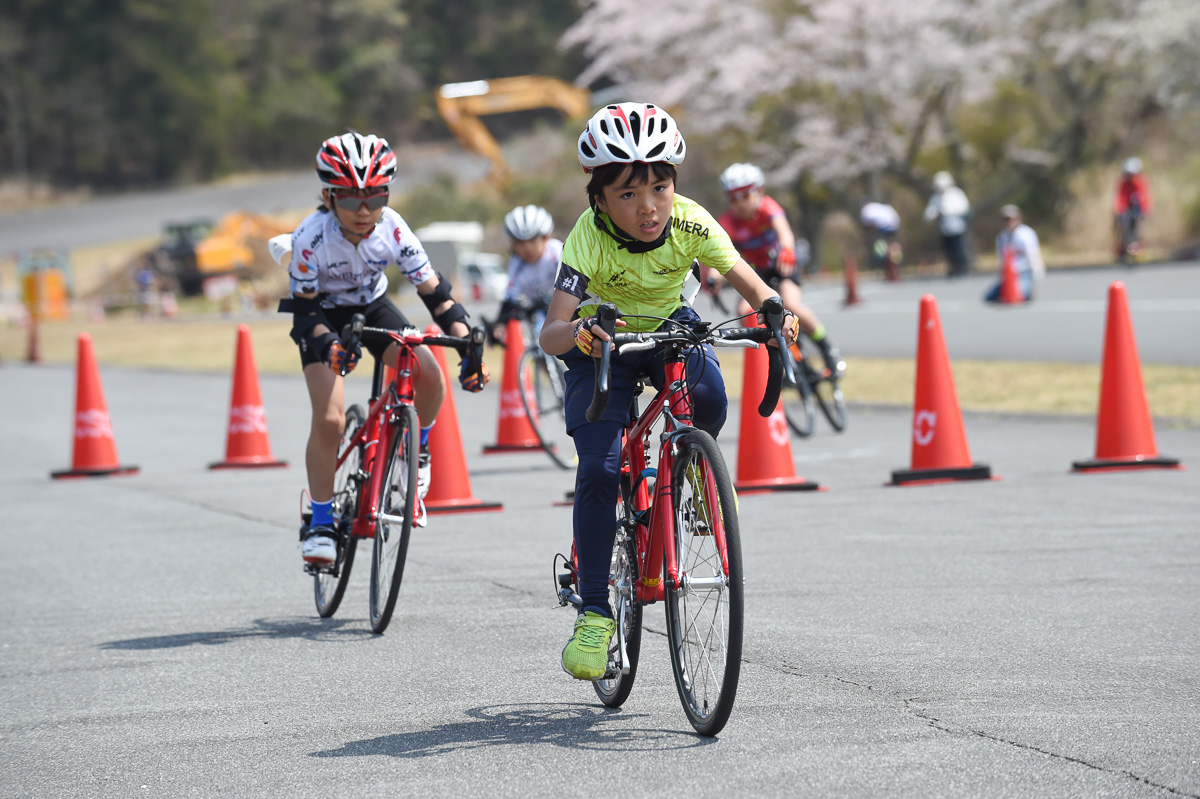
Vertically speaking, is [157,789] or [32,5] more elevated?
[32,5]

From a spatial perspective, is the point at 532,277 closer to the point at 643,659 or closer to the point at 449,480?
the point at 449,480

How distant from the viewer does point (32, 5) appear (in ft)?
242

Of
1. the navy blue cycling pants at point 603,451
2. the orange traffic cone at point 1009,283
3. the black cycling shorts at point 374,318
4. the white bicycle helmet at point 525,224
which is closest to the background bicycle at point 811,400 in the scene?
the white bicycle helmet at point 525,224

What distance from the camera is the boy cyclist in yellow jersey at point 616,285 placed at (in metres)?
5.11

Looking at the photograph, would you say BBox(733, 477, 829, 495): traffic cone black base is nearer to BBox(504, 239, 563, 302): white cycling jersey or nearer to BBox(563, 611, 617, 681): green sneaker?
BBox(504, 239, 563, 302): white cycling jersey

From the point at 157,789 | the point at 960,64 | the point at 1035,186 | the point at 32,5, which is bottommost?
the point at 157,789

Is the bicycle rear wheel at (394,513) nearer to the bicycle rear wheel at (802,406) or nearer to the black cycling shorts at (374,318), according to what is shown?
the black cycling shorts at (374,318)

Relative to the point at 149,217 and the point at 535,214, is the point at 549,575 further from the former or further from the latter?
the point at 149,217

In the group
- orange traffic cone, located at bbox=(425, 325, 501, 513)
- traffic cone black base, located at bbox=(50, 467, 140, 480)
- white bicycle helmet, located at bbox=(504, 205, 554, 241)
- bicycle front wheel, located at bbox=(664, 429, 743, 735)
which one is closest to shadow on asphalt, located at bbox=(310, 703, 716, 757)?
bicycle front wheel, located at bbox=(664, 429, 743, 735)

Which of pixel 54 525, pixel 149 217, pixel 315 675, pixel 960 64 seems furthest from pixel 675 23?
pixel 315 675

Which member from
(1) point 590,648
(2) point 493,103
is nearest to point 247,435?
(1) point 590,648

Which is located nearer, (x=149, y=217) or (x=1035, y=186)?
(x=1035, y=186)

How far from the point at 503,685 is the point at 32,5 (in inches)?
2949

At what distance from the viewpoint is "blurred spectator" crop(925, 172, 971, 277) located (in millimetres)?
32062
